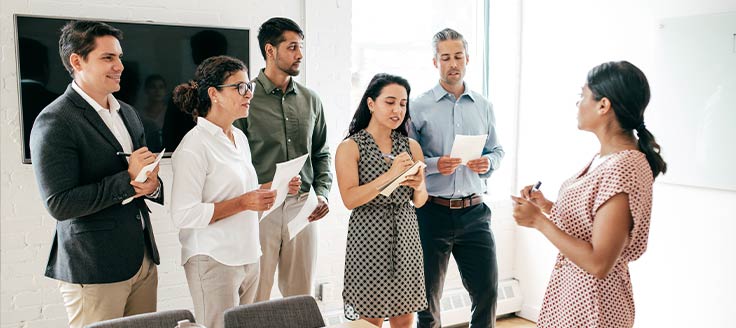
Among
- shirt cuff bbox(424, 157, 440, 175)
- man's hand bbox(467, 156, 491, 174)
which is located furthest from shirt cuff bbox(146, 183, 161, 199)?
man's hand bbox(467, 156, 491, 174)

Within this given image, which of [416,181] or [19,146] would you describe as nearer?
[416,181]

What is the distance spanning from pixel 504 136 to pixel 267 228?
2.38m

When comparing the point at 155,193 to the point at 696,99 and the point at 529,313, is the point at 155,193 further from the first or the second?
the point at 529,313

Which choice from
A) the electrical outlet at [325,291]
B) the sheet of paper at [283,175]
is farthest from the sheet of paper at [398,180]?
the electrical outlet at [325,291]

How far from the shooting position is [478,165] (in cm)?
343

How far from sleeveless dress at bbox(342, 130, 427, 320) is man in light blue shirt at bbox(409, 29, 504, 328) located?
475 millimetres

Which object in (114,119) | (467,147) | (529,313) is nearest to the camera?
(114,119)

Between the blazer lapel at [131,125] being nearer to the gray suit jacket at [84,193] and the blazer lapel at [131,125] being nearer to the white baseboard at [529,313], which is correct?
the gray suit jacket at [84,193]

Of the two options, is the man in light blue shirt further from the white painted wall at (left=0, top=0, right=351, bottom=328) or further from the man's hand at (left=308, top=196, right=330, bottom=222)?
the white painted wall at (left=0, top=0, right=351, bottom=328)

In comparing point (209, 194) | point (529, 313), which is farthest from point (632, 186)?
point (529, 313)

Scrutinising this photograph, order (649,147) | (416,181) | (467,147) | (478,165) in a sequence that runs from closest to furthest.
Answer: (649,147) → (416,181) → (467,147) → (478,165)

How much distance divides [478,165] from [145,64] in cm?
175

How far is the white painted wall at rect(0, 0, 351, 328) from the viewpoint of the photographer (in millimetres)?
3100

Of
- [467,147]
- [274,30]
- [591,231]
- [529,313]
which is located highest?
[274,30]
